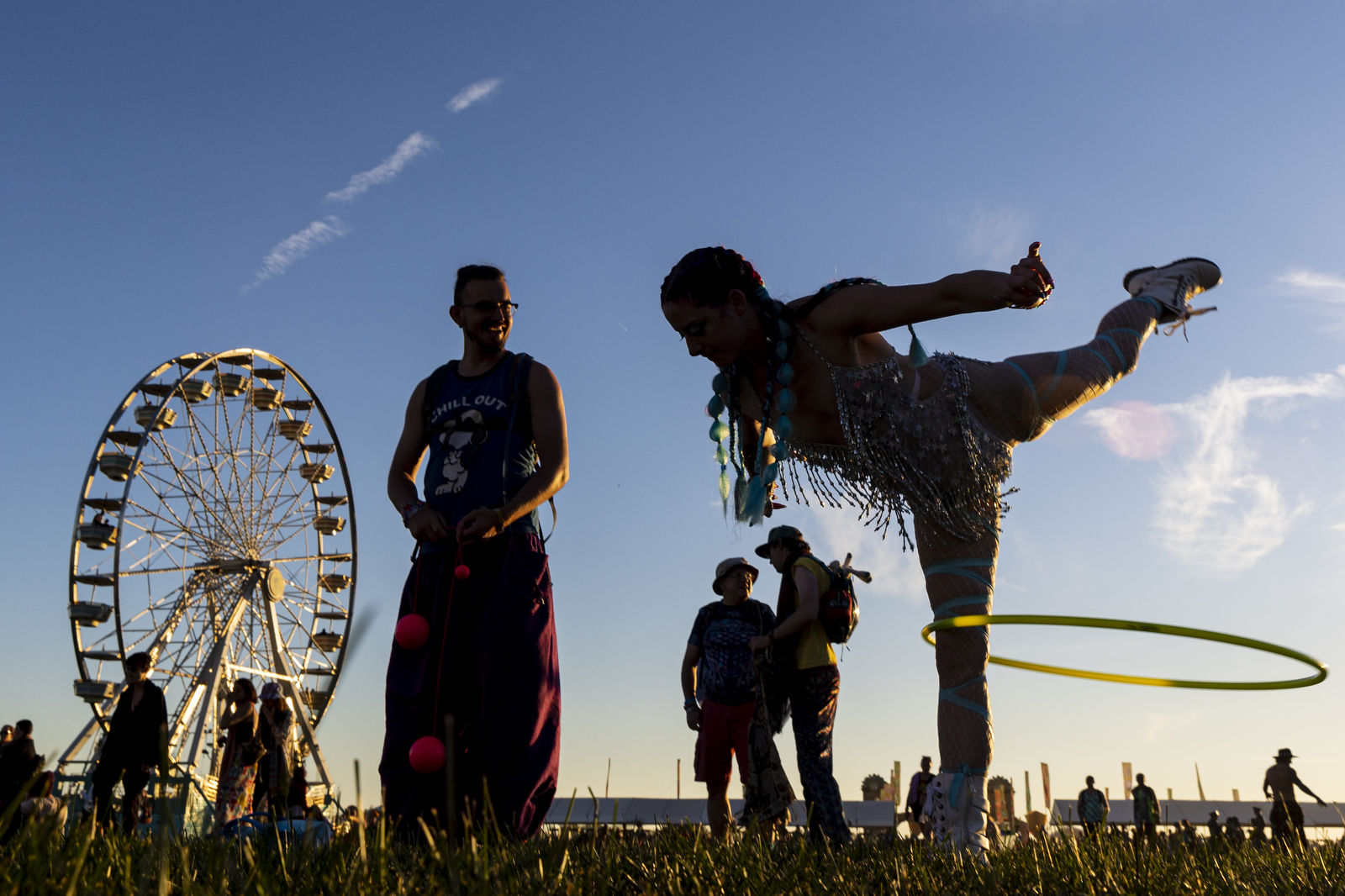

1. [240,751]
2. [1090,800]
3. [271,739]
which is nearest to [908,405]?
[271,739]

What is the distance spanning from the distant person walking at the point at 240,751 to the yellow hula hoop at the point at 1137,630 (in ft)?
20.0

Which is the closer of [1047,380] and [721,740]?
[1047,380]

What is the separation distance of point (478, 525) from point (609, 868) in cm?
166

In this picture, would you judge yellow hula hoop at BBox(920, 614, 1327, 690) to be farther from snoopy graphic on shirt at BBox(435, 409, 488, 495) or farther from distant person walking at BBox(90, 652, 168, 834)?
distant person walking at BBox(90, 652, 168, 834)

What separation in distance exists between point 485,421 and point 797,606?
207 cm

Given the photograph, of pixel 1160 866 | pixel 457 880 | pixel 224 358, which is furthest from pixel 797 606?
pixel 224 358

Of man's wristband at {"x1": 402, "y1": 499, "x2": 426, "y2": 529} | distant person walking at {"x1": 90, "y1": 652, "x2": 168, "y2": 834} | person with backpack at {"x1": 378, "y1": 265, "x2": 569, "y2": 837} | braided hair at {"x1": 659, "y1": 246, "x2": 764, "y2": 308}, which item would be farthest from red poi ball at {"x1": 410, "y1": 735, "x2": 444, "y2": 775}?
distant person walking at {"x1": 90, "y1": 652, "x2": 168, "y2": 834}

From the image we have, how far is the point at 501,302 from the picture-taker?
3725mm

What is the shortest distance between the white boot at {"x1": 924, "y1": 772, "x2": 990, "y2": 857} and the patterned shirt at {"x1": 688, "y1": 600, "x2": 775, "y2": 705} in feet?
8.57

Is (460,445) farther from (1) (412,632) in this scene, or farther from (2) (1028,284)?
(2) (1028,284)

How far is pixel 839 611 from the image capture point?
5.03 meters

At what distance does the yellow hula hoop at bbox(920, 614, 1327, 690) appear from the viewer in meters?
3.02

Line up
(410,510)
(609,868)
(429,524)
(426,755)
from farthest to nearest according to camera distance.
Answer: (410,510)
(429,524)
(426,755)
(609,868)

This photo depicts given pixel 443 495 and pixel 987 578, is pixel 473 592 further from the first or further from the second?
pixel 987 578
